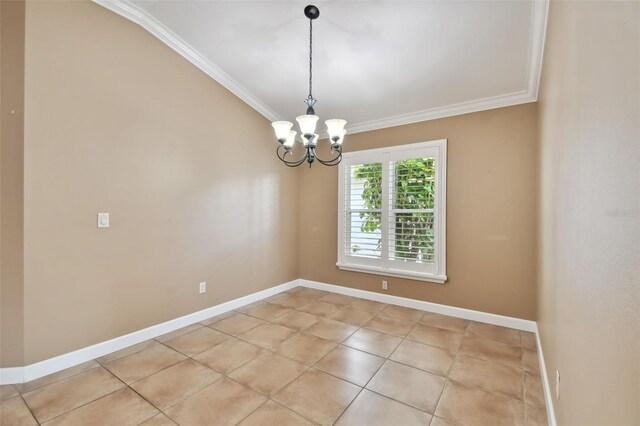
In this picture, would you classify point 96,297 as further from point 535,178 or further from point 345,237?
point 535,178

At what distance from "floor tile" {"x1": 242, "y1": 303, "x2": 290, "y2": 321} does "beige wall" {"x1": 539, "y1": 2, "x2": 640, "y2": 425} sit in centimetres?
292

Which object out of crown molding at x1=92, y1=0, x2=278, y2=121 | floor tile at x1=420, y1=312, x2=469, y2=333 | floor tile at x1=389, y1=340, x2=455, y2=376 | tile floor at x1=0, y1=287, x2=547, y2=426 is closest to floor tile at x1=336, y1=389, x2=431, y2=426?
tile floor at x1=0, y1=287, x2=547, y2=426

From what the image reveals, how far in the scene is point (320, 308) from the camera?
405 centimetres

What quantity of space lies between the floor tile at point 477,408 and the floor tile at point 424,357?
0.27 m

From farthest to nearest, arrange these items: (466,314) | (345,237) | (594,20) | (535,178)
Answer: (345,237)
(466,314)
(535,178)
(594,20)

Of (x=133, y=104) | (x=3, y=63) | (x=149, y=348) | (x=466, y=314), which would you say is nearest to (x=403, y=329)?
(x=466, y=314)

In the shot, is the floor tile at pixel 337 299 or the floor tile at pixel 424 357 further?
the floor tile at pixel 337 299

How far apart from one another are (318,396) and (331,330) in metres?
1.18

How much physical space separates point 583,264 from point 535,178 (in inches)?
97.1

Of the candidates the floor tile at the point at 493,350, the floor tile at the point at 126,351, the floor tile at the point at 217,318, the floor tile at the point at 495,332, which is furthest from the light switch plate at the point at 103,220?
the floor tile at the point at 495,332

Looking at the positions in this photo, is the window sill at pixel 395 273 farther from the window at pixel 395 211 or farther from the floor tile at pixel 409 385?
the floor tile at pixel 409 385

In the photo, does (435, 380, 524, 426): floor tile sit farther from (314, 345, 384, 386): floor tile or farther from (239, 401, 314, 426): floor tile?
(239, 401, 314, 426): floor tile

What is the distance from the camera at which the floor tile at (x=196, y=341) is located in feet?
9.43

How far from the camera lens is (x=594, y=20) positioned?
1.03 meters
